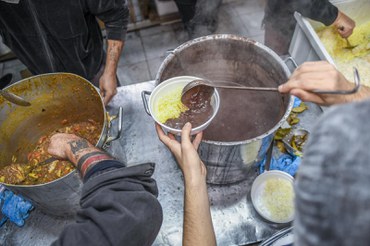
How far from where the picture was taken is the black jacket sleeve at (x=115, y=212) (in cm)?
91

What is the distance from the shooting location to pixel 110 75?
6.42 feet

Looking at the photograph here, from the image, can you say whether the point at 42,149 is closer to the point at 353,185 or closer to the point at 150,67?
the point at 353,185

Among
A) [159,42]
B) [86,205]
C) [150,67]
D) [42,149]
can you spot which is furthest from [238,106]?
[159,42]

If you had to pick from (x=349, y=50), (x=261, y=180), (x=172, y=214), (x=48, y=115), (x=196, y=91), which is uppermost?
(x=196, y=91)

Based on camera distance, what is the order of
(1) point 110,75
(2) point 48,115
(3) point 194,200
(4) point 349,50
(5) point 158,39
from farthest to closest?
(5) point 158,39
(4) point 349,50
(1) point 110,75
(2) point 48,115
(3) point 194,200

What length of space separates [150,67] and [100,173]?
9.60 feet

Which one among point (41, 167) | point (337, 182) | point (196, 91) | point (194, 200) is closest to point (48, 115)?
point (41, 167)

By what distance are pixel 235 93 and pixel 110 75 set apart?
915 mm

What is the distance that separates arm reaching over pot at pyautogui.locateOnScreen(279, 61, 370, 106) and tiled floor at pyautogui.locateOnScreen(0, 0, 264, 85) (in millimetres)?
2812

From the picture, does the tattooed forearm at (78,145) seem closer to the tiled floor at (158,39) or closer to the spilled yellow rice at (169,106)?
the spilled yellow rice at (169,106)

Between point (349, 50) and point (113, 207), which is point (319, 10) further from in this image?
point (113, 207)

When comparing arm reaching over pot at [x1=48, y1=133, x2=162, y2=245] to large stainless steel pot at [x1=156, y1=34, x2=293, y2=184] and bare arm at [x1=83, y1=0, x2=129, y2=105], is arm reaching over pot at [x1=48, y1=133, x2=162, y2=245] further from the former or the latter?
bare arm at [x1=83, y1=0, x2=129, y2=105]

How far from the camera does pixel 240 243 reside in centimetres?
151

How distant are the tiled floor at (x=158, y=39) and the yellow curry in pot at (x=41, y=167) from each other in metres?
2.02
